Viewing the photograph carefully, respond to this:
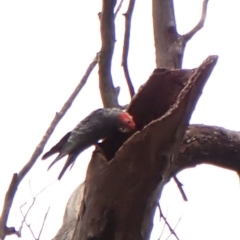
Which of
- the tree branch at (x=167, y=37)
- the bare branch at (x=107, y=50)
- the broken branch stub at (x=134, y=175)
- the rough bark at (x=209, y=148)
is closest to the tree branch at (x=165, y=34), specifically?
the tree branch at (x=167, y=37)

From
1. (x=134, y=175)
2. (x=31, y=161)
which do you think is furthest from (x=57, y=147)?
(x=134, y=175)

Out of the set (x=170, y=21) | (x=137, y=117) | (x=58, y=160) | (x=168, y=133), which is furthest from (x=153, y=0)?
(x=168, y=133)

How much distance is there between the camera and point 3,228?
143 centimetres

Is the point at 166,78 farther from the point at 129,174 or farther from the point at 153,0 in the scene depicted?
the point at 153,0

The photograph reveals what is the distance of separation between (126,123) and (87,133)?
4.0 inches

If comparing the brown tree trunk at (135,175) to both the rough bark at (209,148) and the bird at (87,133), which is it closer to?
the bird at (87,133)

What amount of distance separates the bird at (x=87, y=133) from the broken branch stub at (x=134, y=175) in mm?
186

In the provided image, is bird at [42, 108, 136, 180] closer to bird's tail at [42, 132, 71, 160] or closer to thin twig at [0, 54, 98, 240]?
bird's tail at [42, 132, 71, 160]

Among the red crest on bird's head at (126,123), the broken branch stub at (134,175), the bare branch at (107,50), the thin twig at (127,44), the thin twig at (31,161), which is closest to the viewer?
the broken branch stub at (134,175)

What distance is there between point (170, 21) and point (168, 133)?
759 millimetres

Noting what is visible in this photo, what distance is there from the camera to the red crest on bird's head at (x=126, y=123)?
1300 mm

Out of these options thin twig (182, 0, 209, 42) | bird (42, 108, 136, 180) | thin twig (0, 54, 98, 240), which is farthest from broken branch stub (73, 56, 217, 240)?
thin twig (182, 0, 209, 42)

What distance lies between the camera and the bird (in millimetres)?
1310

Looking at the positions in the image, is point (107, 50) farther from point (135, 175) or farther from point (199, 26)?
point (135, 175)
